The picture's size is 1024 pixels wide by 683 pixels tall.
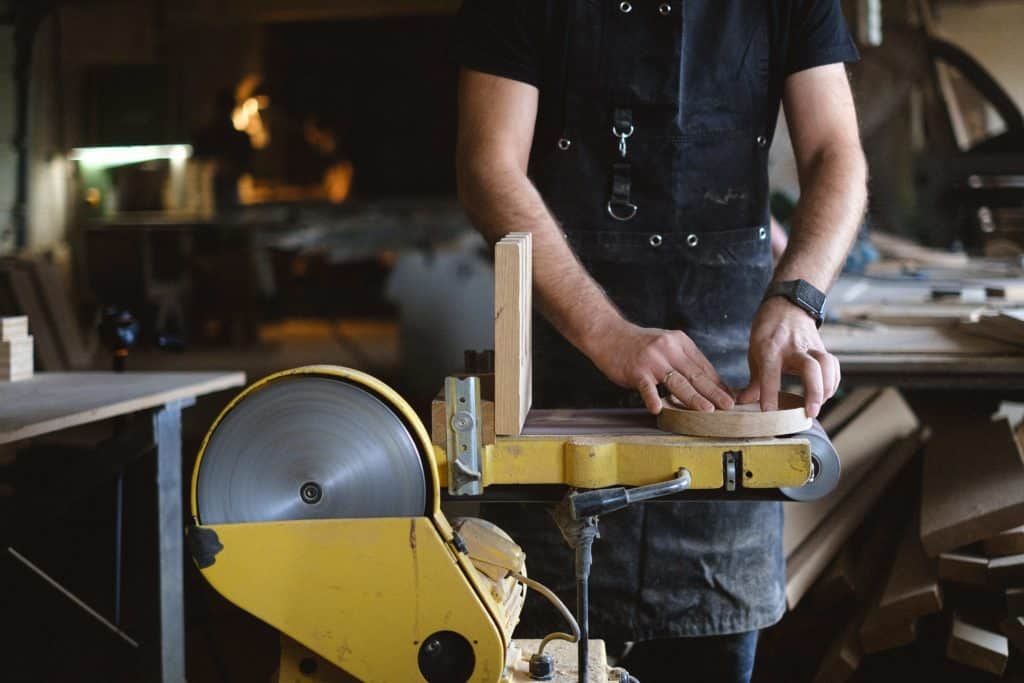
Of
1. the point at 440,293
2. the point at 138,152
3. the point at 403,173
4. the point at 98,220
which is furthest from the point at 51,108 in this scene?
Answer: the point at 403,173

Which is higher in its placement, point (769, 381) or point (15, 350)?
point (769, 381)

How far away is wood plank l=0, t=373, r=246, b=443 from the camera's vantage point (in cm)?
213

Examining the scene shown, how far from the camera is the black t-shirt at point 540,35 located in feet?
6.26

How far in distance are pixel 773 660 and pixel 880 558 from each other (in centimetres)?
39

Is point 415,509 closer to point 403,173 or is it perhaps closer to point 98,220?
point 98,220

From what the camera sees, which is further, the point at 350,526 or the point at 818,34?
the point at 818,34

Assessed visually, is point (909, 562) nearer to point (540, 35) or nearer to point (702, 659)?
point (702, 659)

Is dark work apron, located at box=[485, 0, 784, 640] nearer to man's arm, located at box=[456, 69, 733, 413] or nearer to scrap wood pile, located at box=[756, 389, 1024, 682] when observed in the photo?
man's arm, located at box=[456, 69, 733, 413]

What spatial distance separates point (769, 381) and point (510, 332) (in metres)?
0.38

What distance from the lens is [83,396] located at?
2475 mm

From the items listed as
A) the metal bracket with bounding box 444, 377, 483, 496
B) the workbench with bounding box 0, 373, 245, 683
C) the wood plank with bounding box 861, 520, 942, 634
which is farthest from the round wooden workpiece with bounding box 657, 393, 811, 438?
the workbench with bounding box 0, 373, 245, 683

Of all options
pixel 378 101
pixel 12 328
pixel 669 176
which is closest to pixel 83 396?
pixel 12 328

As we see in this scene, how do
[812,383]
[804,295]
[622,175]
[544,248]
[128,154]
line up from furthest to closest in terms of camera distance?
[128,154], [622,175], [544,248], [804,295], [812,383]

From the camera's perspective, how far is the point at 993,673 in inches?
97.1
